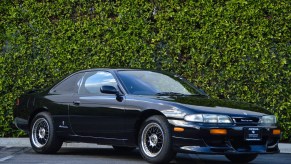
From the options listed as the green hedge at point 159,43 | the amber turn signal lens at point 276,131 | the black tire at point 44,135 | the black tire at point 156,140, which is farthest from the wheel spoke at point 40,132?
the amber turn signal lens at point 276,131

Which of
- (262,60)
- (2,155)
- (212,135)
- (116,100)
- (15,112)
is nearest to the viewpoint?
(212,135)

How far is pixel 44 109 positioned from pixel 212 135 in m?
3.53

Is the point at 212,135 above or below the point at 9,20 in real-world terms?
below

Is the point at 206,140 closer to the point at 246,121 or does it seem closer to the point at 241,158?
the point at 246,121

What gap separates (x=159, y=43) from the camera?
14.6 meters

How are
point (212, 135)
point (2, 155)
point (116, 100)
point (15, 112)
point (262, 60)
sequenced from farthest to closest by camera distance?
point (262, 60) < point (15, 112) < point (2, 155) < point (116, 100) < point (212, 135)

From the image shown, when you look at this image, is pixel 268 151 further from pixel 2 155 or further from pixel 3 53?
pixel 3 53

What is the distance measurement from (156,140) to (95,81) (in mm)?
1889

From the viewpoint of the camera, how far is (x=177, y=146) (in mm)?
9711

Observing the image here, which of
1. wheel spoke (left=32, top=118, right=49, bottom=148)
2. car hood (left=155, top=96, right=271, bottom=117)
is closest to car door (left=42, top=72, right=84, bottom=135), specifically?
wheel spoke (left=32, top=118, right=49, bottom=148)

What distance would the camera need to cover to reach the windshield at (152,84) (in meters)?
10.8

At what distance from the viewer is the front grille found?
9.84 metres

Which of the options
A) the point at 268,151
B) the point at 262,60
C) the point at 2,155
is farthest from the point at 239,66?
the point at 2,155

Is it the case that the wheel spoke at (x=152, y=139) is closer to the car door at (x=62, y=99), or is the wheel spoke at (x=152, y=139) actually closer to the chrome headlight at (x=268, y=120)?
the chrome headlight at (x=268, y=120)
